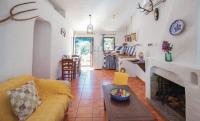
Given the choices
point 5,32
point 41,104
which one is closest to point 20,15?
point 5,32

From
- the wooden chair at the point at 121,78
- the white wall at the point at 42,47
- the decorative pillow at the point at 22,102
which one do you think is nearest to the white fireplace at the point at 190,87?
the wooden chair at the point at 121,78

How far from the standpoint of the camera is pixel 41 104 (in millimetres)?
2381

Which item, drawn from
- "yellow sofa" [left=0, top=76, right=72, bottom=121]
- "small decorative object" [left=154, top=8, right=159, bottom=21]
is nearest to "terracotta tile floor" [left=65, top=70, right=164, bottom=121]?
"yellow sofa" [left=0, top=76, right=72, bottom=121]

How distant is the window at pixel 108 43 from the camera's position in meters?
9.43

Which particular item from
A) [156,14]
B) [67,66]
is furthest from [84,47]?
[156,14]

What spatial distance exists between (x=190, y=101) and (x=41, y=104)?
222 centimetres

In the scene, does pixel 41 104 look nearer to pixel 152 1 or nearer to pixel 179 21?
pixel 179 21

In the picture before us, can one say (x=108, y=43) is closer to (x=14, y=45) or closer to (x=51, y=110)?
(x=14, y=45)

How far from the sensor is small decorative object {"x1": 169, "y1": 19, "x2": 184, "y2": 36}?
2875 millimetres

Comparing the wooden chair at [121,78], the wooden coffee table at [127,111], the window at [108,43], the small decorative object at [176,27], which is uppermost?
the window at [108,43]

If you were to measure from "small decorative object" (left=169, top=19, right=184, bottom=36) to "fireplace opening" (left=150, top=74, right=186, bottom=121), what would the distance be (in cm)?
114

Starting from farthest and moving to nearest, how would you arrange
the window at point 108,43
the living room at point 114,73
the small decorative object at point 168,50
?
the window at point 108,43
the small decorative object at point 168,50
the living room at point 114,73

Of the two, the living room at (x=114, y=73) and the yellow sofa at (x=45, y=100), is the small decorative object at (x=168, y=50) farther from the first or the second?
the yellow sofa at (x=45, y=100)

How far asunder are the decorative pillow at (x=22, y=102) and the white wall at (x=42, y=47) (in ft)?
8.84
